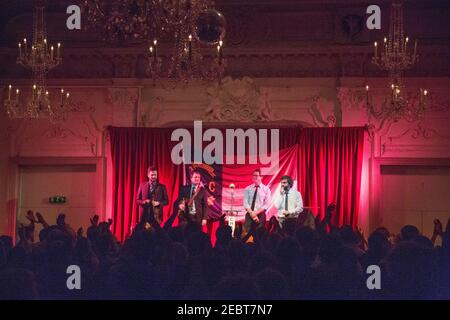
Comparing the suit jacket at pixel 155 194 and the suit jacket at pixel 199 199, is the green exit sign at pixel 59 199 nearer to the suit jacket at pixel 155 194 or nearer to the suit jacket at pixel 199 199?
the suit jacket at pixel 155 194

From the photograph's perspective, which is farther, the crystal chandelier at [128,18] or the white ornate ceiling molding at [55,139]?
the white ornate ceiling molding at [55,139]

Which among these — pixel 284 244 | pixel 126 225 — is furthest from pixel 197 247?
pixel 126 225

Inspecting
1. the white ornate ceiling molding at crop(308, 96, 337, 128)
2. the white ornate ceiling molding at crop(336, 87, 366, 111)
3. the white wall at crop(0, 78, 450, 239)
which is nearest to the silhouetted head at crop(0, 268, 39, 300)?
the white wall at crop(0, 78, 450, 239)

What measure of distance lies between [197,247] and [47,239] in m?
1.50

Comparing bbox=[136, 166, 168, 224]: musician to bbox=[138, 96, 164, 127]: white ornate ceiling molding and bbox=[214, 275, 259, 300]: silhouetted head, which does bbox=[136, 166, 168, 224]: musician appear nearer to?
bbox=[138, 96, 164, 127]: white ornate ceiling molding

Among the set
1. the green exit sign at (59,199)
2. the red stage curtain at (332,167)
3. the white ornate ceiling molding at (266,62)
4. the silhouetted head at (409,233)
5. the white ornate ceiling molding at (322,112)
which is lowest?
the silhouetted head at (409,233)

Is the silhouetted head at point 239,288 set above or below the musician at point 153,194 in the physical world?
below

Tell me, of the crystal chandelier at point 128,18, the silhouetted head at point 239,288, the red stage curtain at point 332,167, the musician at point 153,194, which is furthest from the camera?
the red stage curtain at point 332,167

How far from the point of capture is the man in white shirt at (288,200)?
11.3 metres

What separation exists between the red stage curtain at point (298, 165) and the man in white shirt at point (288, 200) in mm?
650

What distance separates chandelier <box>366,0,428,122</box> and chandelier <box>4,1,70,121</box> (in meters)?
4.75

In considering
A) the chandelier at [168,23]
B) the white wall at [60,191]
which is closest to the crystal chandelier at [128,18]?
the chandelier at [168,23]

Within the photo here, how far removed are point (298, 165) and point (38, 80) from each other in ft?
16.4

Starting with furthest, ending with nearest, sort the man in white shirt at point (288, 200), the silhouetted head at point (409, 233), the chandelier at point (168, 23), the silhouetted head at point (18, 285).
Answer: the man in white shirt at point (288, 200) < the chandelier at point (168, 23) < the silhouetted head at point (409, 233) < the silhouetted head at point (18, 285)
